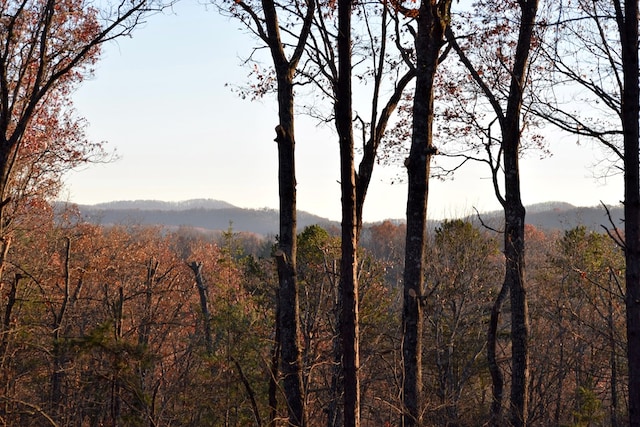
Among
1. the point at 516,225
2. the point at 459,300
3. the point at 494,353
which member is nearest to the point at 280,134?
the point at 516,225

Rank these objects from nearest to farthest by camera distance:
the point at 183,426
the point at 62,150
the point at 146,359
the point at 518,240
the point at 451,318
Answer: the point at 146,359, the point at 518,240, the point at 183,426, the point at 62,150, the point at 451,318

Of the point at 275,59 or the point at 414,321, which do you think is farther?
the point at 275,59

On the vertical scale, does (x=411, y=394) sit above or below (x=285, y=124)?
below

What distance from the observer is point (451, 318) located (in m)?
20.3

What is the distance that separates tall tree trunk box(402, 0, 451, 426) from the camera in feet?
22.0

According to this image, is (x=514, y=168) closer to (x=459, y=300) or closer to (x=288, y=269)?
(x=288, y=269)

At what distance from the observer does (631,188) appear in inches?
220

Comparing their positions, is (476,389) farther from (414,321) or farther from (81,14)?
(81,14)

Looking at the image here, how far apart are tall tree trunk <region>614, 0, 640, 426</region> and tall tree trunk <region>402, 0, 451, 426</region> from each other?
1.96 metres

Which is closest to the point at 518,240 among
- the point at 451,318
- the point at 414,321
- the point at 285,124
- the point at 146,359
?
the point at 414,321

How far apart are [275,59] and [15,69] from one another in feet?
14.4

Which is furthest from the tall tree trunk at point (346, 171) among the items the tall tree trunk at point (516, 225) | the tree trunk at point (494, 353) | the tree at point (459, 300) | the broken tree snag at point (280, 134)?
the tree at point (459, 300)

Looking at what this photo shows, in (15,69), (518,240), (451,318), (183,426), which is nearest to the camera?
(518,240)

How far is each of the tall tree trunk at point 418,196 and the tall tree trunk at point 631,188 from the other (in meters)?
1.96
